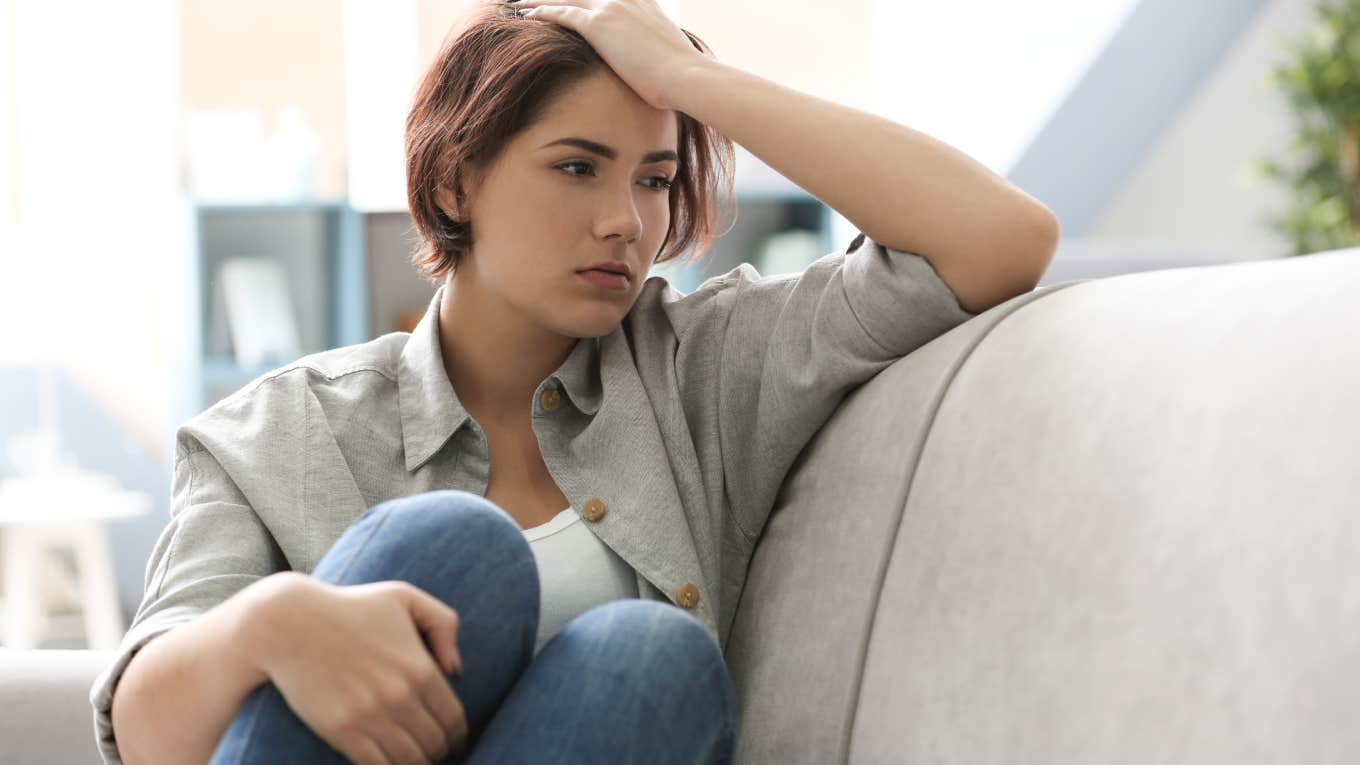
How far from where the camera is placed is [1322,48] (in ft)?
12.1

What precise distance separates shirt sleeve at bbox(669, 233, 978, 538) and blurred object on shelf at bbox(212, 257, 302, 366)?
112 inches

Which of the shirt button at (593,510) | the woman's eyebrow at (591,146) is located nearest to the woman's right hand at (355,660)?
the shirt button at (593,510)

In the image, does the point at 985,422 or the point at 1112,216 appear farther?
the point at 1112,216

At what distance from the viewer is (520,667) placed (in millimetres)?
862

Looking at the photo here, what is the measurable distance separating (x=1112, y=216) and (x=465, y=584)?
375 centimetres

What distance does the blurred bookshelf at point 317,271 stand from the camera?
381 cm

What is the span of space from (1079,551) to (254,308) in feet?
11.0

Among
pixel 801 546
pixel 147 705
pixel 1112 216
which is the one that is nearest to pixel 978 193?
pixel 801 546

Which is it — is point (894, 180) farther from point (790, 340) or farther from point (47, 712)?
point (47, 712)

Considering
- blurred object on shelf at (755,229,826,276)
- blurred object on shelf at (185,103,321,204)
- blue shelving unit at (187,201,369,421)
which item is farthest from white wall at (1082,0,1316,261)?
blurred object on shelf at (185,103,321,204)

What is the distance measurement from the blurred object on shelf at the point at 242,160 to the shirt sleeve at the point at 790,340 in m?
2.90

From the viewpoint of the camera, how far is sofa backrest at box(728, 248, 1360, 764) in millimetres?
650

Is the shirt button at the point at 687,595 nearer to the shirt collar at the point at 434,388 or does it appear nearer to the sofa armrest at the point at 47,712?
the shirt collar at the point at 434,388

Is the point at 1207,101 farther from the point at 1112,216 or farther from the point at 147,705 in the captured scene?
the point at 147,705
